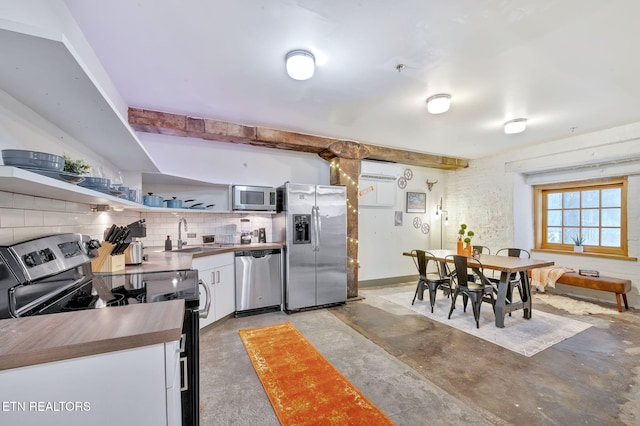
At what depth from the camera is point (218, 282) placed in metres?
3.31

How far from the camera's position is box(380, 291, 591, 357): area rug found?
2861mm

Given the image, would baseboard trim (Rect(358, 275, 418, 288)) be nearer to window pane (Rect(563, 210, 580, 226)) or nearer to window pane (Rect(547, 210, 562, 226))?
window pane (Rect(547, 210, 562, 226))

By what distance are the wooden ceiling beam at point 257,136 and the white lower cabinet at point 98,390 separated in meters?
3.11

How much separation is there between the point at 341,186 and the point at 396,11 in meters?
2.64

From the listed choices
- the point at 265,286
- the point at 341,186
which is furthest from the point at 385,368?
the point at 341,186

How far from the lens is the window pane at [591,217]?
15.0 feet

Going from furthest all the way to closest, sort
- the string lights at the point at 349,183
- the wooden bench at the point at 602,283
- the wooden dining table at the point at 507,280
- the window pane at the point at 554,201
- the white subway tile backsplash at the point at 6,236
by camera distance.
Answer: the window pane at the point at 554,201
the string lights at the point at 349,183
the wooden bench at the point at 602,283
the wooden dining table at the point at 507,280
the white subway tile backsplash at the point at 6,236

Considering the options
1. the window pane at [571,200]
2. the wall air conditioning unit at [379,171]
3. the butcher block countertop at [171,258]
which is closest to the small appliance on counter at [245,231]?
the butcher block countertop at [171,258]

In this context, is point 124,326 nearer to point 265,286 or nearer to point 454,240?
point 265,286

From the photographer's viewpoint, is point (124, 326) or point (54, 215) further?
point (54, 215)

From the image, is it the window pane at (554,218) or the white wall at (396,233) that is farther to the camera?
the white wall at (396,233)

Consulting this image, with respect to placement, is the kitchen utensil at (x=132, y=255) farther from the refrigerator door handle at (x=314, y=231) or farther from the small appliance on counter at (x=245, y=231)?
the refrigerator door handle at (x=314, y=231)

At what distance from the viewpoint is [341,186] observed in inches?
168

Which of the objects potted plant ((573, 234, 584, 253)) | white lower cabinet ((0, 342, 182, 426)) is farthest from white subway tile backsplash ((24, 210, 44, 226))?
potted plant ((573, 234, 584, 253))
